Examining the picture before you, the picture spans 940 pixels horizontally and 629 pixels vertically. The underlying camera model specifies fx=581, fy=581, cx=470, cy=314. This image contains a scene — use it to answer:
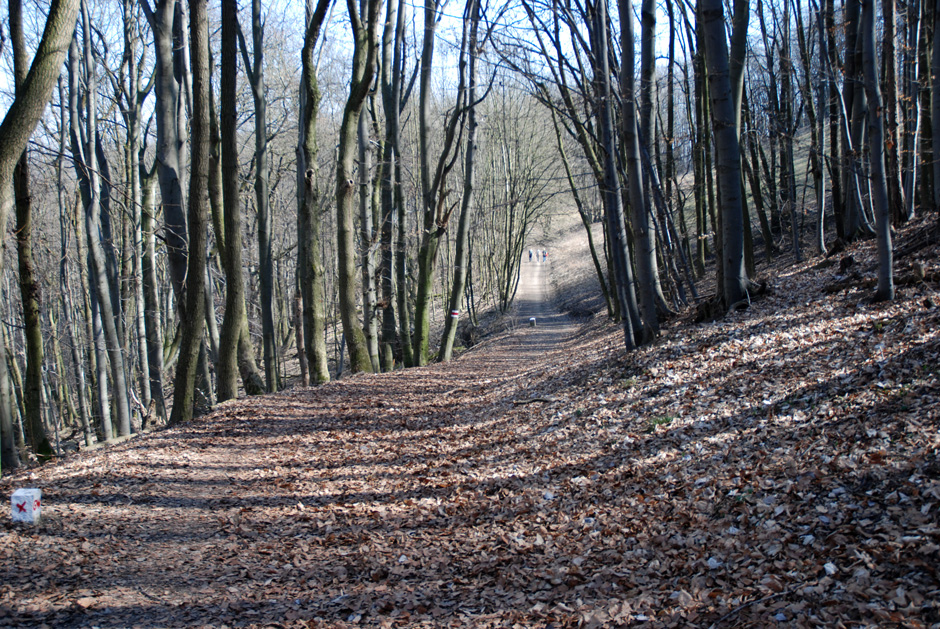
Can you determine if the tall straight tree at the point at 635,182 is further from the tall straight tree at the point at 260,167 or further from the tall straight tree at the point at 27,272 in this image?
the tall straight tree at the point at 27,272

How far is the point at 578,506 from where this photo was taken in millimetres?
4914

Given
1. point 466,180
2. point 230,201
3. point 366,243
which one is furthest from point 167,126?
point 466,180

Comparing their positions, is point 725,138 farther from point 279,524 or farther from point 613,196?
point 279,524

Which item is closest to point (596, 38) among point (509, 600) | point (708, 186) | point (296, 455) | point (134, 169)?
point (708, 186)

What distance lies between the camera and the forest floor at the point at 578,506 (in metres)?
3.34

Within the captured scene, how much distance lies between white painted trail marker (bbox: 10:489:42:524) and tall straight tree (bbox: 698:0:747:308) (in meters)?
8.58

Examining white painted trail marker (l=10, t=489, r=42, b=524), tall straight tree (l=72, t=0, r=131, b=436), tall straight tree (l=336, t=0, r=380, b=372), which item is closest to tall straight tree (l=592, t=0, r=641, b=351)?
tall straight tree (l=336, t=0, r=380, b=372)

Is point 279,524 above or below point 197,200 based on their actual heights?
below

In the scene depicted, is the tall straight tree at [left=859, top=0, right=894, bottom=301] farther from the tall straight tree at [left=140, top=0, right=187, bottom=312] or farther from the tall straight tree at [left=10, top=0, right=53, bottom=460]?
the tall straight tree at [left=10, top=0, right=53, bottom=460]

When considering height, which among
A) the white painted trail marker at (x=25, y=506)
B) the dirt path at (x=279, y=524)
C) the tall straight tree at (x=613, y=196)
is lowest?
the dirt path at (x=279, y=524)

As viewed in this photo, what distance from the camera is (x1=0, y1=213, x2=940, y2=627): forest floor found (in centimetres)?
334

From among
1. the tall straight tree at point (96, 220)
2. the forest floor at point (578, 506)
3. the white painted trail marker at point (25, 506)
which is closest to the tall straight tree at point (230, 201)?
the forest floor at point (578, 506)

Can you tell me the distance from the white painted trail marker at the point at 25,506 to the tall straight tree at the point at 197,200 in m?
4.06

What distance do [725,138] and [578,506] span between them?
5.87m
